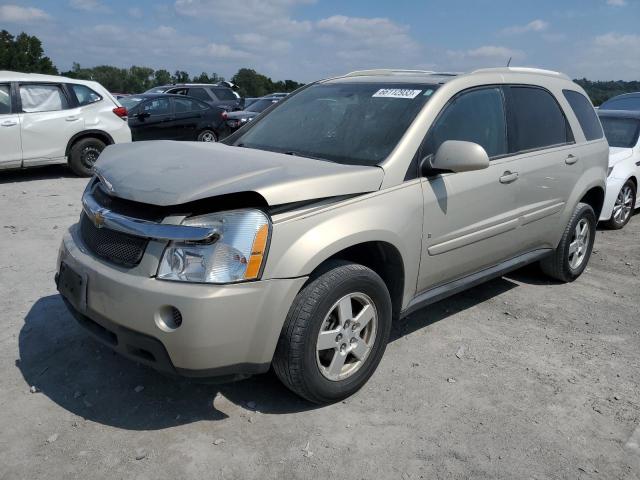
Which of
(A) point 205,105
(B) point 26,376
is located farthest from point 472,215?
(A) point 205,105

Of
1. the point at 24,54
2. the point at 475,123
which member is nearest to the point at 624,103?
the point at 475,123

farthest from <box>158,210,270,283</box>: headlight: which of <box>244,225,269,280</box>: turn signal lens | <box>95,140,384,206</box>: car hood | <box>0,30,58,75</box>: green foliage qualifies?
<box>0,30,58,75</box>: green foliage

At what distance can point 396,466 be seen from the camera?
8.97 ft

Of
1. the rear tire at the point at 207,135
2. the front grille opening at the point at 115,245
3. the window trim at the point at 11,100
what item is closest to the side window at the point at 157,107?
the rear tire at the point at 207,135

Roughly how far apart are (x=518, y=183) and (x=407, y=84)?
42.5 inches

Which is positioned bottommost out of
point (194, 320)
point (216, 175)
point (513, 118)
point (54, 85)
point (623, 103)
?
point (194, 320)

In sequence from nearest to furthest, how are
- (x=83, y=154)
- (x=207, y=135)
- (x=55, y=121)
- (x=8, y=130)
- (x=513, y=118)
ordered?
(x=513, y=118) → (x=8, y=130) → (x=55, y=121) → (x=83, y=154) → (x=207, y=135)

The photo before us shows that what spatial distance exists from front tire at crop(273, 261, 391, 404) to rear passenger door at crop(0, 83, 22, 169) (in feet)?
24.8

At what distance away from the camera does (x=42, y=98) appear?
9281 millimetres

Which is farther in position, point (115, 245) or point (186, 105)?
point (186, 105)

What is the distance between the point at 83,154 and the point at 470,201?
7.78m

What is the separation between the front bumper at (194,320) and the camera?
8.62ft

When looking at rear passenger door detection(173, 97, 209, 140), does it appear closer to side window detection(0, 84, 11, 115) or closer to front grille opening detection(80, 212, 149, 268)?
side window detection(0, 84, 11, 115)

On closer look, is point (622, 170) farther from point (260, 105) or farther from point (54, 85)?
point (260, 105)
